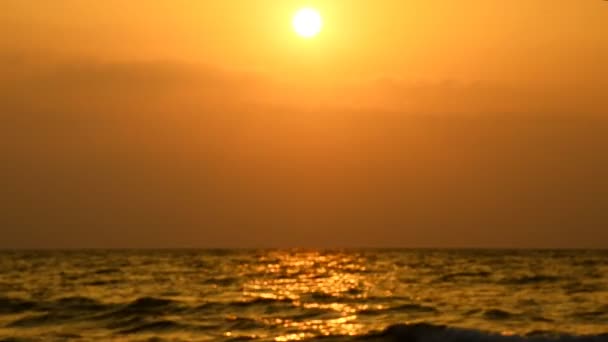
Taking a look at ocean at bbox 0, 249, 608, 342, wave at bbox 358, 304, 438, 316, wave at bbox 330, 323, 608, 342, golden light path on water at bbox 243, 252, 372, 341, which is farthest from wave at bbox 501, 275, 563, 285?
wave at bbox 330, 323, 608, 342

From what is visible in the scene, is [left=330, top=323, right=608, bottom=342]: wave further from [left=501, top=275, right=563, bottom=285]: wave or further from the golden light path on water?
[left=501, top=275, right=563, bottom=285]: wave

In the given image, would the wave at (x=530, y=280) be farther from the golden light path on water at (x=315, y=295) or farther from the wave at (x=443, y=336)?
the wave at (x=443, y=336)

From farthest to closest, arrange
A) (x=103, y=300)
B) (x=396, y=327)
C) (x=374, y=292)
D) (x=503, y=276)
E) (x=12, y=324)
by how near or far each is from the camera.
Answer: (x=503, y=276)
(x=374, y=292)
(x=103, y=300)
(x=12, y=324)
(x=396, y=327)

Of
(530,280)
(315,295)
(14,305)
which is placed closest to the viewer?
(14,305)

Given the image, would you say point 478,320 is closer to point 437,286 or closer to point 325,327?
point 325,327

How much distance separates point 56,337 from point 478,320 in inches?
425

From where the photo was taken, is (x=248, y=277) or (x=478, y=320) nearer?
(x=478, y=320)

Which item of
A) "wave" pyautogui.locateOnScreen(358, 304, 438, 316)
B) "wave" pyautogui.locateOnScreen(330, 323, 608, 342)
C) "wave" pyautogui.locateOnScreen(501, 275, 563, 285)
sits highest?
"wave" pyautogui.locateOnScreen(501, 275, 563, 285)

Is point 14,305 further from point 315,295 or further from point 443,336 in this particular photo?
point 443,336

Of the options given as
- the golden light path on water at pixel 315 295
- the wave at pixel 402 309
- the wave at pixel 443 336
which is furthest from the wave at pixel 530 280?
the wave at pixel 443 336

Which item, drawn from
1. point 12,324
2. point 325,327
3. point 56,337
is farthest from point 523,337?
point 12,324

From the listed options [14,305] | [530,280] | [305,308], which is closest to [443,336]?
[305,308]

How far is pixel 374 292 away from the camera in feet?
124

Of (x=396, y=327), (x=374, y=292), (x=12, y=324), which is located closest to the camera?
(x=396, y=327)
